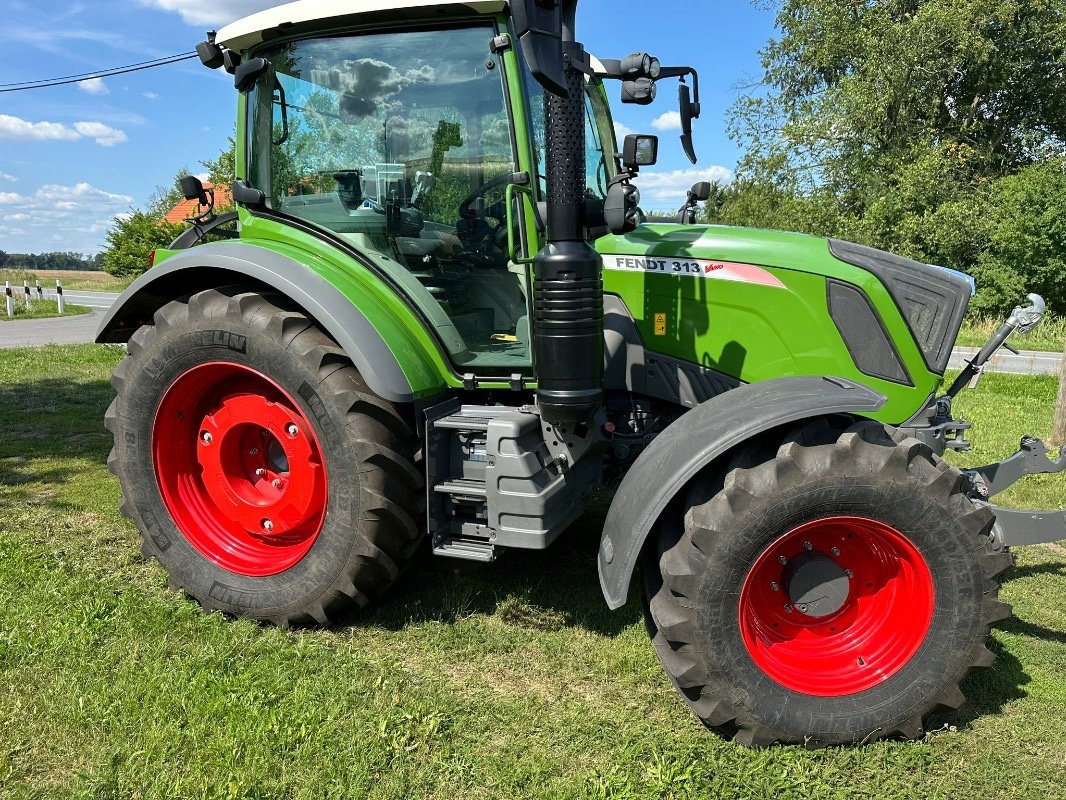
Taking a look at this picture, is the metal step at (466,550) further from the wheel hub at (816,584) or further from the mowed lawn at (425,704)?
the wheel hub at (816,584)

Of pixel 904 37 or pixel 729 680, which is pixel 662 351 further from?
pixel 904 37

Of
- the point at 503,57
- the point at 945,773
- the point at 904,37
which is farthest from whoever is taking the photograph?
the point at 904,37

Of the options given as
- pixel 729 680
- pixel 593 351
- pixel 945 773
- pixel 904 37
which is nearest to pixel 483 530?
pixel 593 351

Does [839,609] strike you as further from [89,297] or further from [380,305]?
[89,297]

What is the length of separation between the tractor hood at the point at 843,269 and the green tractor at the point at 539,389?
0.01 metres

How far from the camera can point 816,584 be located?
8.86 ft

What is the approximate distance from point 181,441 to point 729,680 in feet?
8.45

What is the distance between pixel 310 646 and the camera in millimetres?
3078

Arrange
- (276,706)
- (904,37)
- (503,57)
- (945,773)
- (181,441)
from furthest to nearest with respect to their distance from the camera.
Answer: (904,37) < (181,441) < (503,57) < (276,706) < (945,773)

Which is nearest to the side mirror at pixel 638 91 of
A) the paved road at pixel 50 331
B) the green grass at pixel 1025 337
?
the paved road at pixel 50 331

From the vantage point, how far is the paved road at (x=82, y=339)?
11531 mm

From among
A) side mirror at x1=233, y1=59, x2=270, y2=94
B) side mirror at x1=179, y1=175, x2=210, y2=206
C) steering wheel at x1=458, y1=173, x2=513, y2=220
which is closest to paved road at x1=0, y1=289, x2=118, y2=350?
side mirror at x1=179, y1=175, x2=210, y2=206

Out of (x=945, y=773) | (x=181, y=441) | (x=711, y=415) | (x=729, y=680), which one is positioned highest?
(x=711, y=415)

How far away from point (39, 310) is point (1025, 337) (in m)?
22.4
